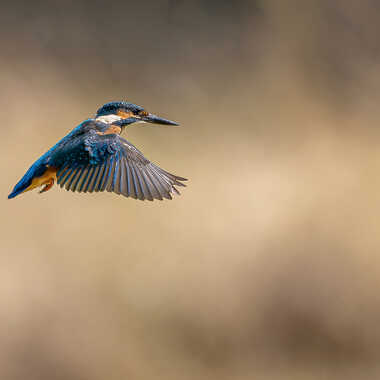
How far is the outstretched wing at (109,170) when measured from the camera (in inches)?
36.2

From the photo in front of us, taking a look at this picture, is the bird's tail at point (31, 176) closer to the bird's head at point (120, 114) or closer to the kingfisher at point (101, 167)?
the kingfisher at point (101, 167)

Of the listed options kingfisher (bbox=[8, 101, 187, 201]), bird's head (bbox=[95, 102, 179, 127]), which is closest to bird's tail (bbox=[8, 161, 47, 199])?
kingfisher (bbox=[8, 101, 187, 201])

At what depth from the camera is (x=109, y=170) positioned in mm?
947

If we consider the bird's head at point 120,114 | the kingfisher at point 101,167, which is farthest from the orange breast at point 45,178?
the bird's head at point 120,114

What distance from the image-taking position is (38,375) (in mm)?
2443

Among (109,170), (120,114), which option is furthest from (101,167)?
(120,114)

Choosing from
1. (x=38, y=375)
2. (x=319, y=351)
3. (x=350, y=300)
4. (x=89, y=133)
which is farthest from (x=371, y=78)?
(x=89, y=133)

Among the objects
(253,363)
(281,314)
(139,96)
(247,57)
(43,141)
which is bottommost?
(253,363)

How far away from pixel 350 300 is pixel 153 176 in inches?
76.8

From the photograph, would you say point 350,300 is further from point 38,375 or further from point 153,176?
point 153,176

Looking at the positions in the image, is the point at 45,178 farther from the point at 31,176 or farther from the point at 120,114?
the point at 120,114

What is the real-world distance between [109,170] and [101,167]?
0.5 inches

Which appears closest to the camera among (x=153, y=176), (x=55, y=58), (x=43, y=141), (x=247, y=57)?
(x=153, y=176)

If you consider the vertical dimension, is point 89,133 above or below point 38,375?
above
